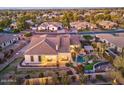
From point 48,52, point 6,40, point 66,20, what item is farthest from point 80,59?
point 6,40

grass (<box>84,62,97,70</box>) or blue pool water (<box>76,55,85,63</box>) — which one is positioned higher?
blue pool water (<box>76,55,85,63</box>)

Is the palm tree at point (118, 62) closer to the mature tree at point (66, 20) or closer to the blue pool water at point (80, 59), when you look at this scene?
the blue pool water at point (80, 59)

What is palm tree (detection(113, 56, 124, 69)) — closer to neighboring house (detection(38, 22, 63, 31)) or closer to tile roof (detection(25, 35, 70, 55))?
tile roof (detection(25, 35, 70, 55))

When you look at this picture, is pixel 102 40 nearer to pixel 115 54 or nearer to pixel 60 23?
pixel 115 54

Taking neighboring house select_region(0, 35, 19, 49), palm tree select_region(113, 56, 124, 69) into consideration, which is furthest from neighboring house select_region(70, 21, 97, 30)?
neighboring house select_region(0, 35, 19, 49)

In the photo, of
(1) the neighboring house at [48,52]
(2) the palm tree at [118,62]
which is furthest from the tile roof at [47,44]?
(2) the palm tree at [118,62]
